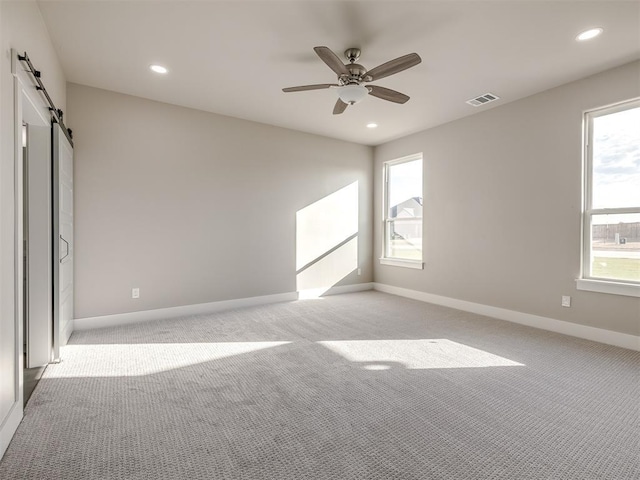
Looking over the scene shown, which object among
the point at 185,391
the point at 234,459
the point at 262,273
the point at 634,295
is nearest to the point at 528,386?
the point at 634,295

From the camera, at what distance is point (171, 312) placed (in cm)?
438

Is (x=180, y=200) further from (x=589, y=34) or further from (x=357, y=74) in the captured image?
(x=589, y=34)

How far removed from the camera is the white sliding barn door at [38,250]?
2.74 metres

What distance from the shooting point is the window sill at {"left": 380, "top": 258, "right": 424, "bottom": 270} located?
5.60 meters

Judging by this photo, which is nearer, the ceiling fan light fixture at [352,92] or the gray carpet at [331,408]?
the gray carpet at [331,408]

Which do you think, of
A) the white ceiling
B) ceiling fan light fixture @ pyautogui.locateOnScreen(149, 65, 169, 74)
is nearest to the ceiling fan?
the white ceiling

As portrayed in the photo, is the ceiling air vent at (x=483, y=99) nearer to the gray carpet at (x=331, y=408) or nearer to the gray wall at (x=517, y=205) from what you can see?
the gray wall at (x=517, y=205)

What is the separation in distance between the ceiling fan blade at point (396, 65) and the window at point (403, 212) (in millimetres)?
3041

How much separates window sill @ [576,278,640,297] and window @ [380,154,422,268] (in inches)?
90.1

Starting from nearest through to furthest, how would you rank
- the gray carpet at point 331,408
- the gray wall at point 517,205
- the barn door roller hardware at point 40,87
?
the gray carpet at point 331,408 < the barn door roller hardware at point 40,87 < the gray wall at point 517,205

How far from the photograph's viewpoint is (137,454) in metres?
1.71

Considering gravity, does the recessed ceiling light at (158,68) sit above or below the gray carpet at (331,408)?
above

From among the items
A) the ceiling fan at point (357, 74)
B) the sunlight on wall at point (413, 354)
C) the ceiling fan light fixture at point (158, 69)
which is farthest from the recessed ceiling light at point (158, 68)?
the sunlight on wall at point (413, 354)

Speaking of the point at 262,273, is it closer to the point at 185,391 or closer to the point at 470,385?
the point at 185,391
